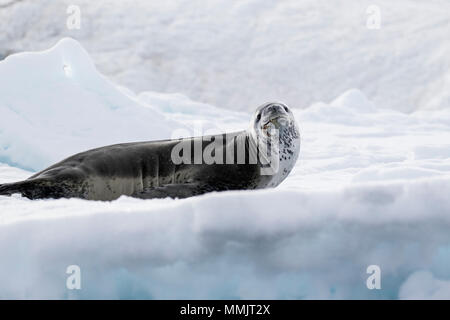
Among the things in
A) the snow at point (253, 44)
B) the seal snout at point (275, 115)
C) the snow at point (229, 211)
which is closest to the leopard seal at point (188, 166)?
the seal snout at point (275, 115)

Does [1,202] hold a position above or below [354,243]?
above

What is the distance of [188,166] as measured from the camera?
3904mm

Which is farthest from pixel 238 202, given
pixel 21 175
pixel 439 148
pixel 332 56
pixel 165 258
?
pixel 332 56

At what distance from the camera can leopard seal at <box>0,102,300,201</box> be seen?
12.3ft

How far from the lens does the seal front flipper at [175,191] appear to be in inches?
133

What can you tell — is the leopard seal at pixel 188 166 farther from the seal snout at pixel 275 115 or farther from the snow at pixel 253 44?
the snow at pixel 253 44

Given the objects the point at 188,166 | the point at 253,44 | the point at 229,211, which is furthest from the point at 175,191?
the point at 253,44

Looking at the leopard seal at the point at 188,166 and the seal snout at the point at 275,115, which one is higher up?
the seal snout at the point at 275,115

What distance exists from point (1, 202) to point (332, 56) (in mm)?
20384
